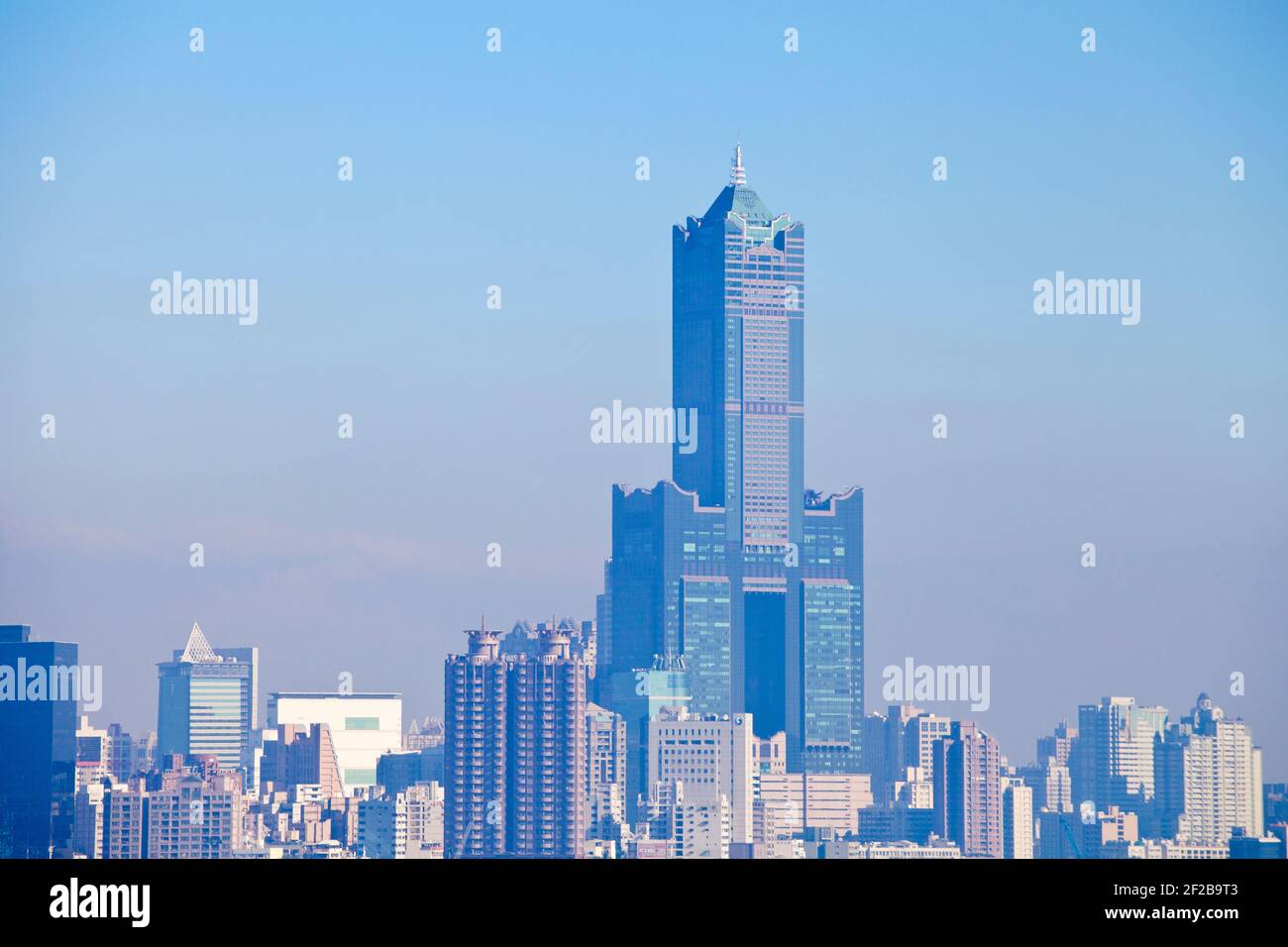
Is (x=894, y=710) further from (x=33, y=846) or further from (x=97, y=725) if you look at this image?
(x=33, y=846)

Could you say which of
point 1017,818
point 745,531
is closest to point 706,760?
point 1017,818

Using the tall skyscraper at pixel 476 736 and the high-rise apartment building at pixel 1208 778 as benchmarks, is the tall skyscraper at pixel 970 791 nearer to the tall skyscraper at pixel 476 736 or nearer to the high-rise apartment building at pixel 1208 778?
the high-rise apartment building at pixel 1208 778

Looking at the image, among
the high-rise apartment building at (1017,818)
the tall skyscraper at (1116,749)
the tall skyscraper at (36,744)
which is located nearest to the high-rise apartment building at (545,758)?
the high-rise apartment building at (1017,818)

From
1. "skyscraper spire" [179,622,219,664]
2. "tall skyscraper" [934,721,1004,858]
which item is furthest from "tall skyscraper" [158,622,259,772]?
"tall skyscraper" [934,721,1004,858]

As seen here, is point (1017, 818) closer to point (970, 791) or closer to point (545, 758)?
point (970, 791)

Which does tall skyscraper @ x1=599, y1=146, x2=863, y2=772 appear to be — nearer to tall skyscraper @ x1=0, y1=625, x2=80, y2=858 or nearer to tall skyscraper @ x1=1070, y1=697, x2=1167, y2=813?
tall skyscraper @ x1=1070, y1=697, x2=1167, y2=813
